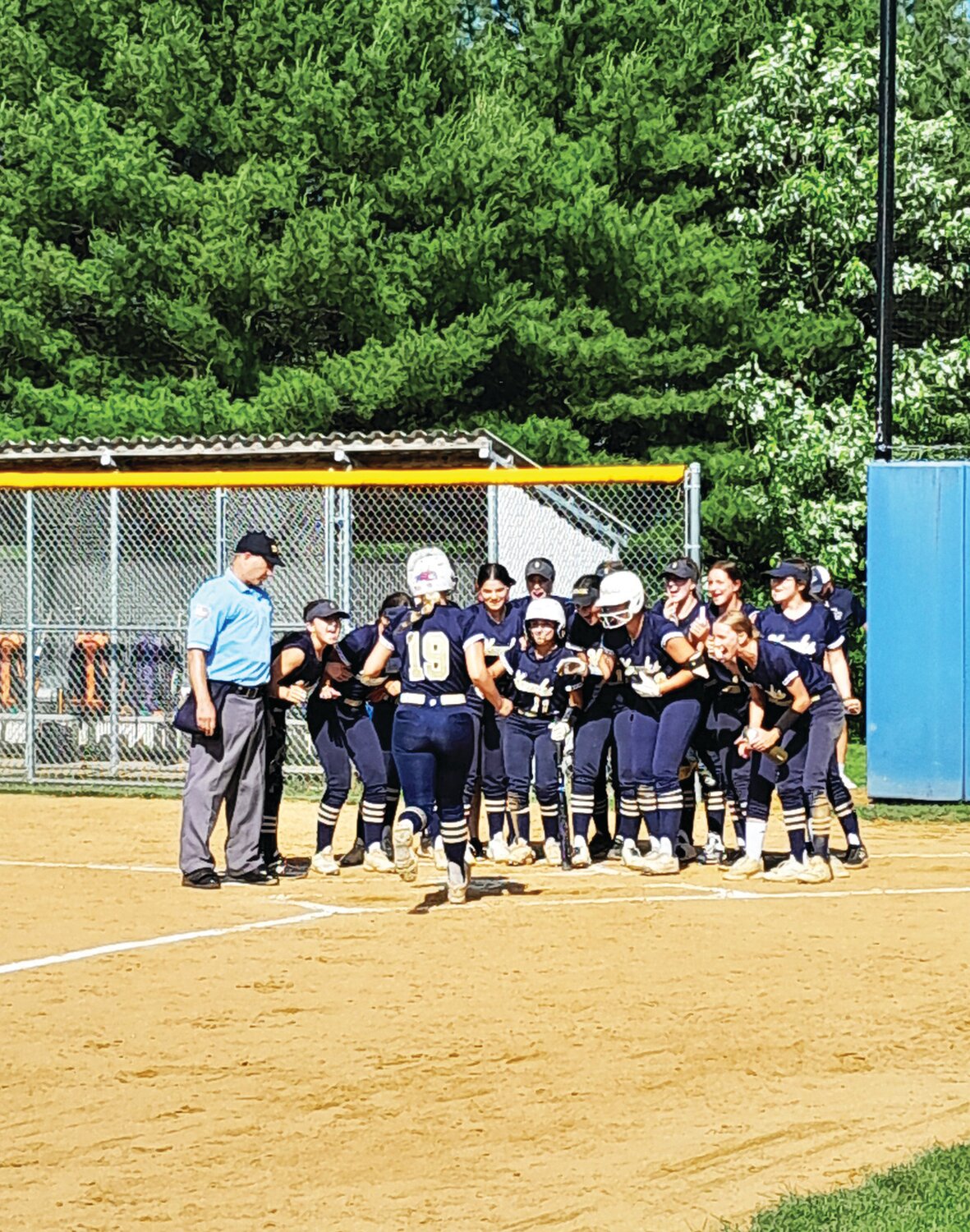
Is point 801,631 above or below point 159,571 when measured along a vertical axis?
below

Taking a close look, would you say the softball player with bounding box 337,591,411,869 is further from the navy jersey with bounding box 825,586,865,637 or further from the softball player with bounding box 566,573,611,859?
the navy jersey with bounding box 825,586,865,637

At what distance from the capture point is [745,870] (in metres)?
11.8

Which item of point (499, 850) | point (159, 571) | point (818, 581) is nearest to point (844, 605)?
point (818, 581)

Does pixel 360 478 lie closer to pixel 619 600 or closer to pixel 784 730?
pixel 619 600

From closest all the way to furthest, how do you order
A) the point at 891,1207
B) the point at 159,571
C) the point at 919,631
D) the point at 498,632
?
the point at 891,1207 → the point at 498,632 → the point at 919,631 → the point at 159,571

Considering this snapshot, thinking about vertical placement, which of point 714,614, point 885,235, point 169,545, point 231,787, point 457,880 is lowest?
point 457,880

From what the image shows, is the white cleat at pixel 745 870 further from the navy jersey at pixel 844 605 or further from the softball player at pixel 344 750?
the navy jersey at pixel 844 605

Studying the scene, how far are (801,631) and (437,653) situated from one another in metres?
2.48

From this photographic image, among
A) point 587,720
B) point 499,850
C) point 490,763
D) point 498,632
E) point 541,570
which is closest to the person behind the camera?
point 587,720

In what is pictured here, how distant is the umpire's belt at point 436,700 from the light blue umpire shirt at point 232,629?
4.82 feet

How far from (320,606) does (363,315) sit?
14308 mm

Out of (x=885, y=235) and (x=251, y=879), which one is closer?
(x=251, y=879)

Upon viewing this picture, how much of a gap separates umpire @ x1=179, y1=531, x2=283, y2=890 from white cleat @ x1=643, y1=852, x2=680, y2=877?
7.64 ft


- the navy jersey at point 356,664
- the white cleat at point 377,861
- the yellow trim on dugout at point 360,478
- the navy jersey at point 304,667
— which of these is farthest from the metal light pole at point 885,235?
the white cleat at point 377,861
